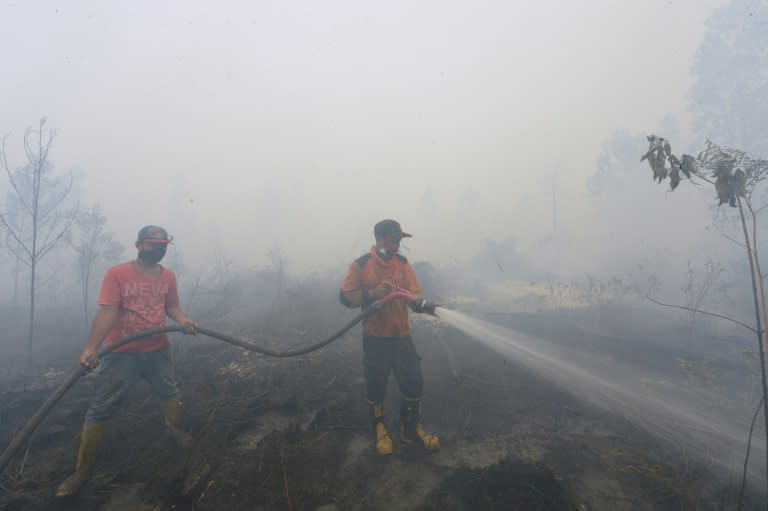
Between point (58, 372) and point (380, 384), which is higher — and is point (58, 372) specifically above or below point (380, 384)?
below

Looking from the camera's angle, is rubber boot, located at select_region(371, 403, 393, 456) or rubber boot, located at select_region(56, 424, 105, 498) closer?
rubber boot, located at select_region(56, 424, 105, 498)

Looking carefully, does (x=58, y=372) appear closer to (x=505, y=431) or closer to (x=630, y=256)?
(x=505, y=431)

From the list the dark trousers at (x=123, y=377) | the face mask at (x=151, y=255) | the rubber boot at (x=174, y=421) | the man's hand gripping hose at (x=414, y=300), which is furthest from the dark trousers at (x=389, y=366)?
the face mask at (x=151, y=255)

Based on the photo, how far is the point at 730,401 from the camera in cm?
557

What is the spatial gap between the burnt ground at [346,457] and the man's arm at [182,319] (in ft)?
4.20

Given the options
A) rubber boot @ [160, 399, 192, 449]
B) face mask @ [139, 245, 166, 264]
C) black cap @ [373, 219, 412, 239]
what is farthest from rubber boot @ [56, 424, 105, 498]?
black cap @ [373, 219, 412, 239]

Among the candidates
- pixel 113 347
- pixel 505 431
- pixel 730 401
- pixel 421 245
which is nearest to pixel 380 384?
pixel 505 431

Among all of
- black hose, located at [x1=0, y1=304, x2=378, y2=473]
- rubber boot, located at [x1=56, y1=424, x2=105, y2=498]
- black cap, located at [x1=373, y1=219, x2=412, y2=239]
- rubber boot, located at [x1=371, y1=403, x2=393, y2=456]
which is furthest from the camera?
black cap, located at [x1=373, y1=219, x2=412, y2=239]

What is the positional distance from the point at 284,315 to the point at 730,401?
10.4 m

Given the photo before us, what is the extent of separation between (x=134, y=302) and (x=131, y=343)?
46cm

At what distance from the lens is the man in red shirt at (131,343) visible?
350 cm

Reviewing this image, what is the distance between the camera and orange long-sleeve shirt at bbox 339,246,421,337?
13.4ft

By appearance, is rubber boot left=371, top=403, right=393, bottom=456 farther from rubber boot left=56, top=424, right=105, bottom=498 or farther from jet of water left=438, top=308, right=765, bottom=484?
rubber boot left=56, top=424, right=105, bottom=498

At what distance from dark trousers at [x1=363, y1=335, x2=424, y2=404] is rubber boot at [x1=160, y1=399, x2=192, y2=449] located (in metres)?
2.26
